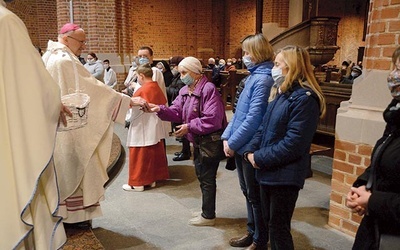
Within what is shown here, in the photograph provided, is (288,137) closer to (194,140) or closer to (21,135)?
(194,140)

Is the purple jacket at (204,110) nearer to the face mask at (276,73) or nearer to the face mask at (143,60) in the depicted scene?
the face mask at (276,73)

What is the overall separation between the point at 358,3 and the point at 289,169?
1882cm

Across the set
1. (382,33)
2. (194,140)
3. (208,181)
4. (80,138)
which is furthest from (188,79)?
(382,33)

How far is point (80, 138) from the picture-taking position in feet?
10.8

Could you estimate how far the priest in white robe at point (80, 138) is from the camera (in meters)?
3.20

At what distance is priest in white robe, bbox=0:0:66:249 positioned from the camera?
1.94 m

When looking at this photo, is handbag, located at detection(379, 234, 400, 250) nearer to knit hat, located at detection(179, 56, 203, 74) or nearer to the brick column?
the brick column

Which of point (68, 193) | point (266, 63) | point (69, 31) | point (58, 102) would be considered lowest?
point (68, 193)

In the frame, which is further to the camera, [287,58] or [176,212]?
[176,212]

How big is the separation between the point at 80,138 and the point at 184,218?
140 centimetres

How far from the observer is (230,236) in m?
3.54

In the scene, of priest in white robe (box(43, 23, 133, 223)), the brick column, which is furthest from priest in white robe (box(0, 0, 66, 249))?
the brick column

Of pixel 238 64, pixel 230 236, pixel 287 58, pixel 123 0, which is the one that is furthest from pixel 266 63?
pixel 238 64

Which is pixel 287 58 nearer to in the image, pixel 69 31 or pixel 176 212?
pixel 69 31
